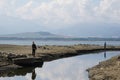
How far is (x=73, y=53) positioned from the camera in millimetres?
87250

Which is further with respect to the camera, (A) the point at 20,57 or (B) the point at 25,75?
(A) the point at 20,57

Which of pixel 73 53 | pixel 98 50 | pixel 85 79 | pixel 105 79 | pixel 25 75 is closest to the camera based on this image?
pixel 105 79

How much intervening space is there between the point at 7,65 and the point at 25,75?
3.91 metres

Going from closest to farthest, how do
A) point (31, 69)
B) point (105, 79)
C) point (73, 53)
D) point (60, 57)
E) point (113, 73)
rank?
point (105, 79)
point (113, 73)
point (31, 69)
point (60, 57)
point (73, 53)

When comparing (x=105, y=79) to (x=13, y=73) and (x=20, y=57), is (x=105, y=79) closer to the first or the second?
(x=13, y=73)

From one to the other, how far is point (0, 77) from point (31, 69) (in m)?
9.83

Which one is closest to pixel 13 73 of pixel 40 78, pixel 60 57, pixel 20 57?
pixel 40 78

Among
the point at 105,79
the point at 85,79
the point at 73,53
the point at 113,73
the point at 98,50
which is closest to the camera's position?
the point at 105,79

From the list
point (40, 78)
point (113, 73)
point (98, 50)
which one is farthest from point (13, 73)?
point (98, 50)

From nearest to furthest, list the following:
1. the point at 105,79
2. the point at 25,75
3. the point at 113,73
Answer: the point at 105,79, the point at 113,73, the point at 25,75

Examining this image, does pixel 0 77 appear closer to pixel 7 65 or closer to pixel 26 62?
pixel 7 65

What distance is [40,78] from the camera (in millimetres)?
42375

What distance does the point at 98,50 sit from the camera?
108250 millimetres

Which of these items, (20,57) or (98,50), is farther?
(98,50)
